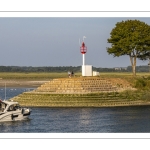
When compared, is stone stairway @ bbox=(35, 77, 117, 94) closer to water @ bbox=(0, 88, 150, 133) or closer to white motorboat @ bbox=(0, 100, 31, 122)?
water @ bbox=(0, 88, 150, 133)

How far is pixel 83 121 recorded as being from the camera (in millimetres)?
44906

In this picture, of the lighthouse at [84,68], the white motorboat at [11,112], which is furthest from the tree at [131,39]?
the white motorboat at [11,112]

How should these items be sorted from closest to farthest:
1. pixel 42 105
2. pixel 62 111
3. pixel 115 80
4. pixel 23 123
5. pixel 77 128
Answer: pixel 77 128, pixel 23 123, pixel 62 111, pixel 42 105, pixel 115 80

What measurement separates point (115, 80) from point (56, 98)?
826 centimetres

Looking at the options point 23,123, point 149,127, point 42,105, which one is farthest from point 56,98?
point 149,127

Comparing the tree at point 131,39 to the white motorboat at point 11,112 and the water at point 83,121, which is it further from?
the white motorboat at point 11,112

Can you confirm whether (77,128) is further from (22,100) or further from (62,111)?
(22,100)

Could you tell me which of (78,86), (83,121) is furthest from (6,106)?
(78,86)

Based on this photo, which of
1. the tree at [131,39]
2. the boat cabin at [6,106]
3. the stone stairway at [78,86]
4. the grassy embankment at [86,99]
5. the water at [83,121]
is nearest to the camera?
the water at [83,121]

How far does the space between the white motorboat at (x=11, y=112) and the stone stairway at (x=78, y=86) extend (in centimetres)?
1209

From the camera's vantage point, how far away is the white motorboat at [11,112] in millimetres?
45969

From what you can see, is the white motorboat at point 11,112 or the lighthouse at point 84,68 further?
the lighthouse at point 84,68

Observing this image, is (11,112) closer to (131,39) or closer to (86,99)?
(86,99)

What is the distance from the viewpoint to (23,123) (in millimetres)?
44812
